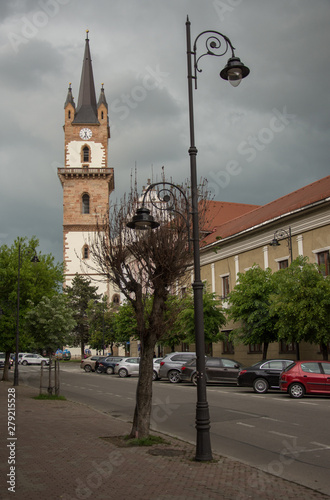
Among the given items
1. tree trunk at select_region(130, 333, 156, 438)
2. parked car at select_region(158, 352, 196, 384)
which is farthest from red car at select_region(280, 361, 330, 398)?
parked car at select_region(158, 352, 196, 384)

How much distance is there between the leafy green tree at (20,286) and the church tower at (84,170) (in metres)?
39.3

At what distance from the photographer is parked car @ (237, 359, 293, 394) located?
22.3 meters

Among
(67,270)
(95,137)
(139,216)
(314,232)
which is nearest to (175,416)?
(139,216)

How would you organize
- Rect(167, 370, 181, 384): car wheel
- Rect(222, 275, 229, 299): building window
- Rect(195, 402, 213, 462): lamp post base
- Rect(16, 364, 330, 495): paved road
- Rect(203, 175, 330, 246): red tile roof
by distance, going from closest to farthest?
Rect(195, 402, 213, 462): lamp post base
Rect(16, 364, 330, 495): paved road
Rect(167, 370, 181, 384): car wheel
Rect(203, 175, 330, 246): red tile roof
Rect(222, 275, 229, 299): building window

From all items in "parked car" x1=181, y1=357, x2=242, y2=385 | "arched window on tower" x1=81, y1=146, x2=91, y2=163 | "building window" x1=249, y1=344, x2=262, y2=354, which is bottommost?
"parked car" x1=181, y1=357, x2=242, y2=385

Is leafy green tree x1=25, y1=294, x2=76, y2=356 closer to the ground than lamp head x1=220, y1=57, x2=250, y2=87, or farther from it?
closer to the ground

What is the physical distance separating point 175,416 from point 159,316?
5.83m

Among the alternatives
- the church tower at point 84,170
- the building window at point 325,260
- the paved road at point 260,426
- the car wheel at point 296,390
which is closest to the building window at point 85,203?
the church tower at point 84,170

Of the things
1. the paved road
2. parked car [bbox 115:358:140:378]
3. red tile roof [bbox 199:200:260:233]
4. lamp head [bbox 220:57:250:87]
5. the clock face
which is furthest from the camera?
the clock face

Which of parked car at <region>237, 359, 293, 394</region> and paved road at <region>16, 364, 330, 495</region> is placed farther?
parked car at <region>237, 359, 293, 394</region>

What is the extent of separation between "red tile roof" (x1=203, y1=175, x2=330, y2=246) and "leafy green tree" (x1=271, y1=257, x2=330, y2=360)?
6103 mm

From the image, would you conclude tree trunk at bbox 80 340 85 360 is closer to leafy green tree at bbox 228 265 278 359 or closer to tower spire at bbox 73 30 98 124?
tower spire at bbox 73 30 98 124

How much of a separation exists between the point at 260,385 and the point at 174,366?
8685 mm

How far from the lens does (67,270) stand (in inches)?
2950
